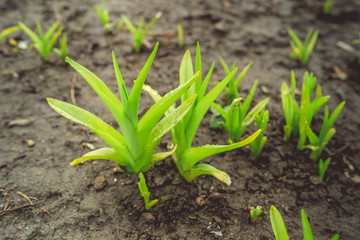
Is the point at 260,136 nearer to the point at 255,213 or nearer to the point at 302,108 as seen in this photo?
the point at 302,108

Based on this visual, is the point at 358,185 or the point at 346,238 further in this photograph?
the point at 358,185

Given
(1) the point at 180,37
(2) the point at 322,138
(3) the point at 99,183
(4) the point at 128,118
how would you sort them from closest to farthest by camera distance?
(4) the point at 128,118, (3) the point at 99,183, (2) the point at 322,138, (1) the point at 180,37

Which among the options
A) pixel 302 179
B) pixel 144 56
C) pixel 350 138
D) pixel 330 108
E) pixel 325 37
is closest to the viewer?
pixel 302 179

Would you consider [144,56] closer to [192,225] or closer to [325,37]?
[192,225]

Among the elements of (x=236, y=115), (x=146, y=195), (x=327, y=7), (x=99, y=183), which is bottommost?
(x=99, y=183)

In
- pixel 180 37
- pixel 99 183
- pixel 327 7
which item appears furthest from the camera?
pixel 327 7

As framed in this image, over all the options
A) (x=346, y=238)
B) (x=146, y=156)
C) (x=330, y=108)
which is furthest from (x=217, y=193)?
(x=330, y=108)

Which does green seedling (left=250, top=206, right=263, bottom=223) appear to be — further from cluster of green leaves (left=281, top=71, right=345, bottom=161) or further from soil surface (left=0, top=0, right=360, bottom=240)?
cluster of green leaves (left=281, top=71, right=345, bottom=161)

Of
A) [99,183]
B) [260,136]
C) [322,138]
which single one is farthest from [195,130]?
[322,138]
